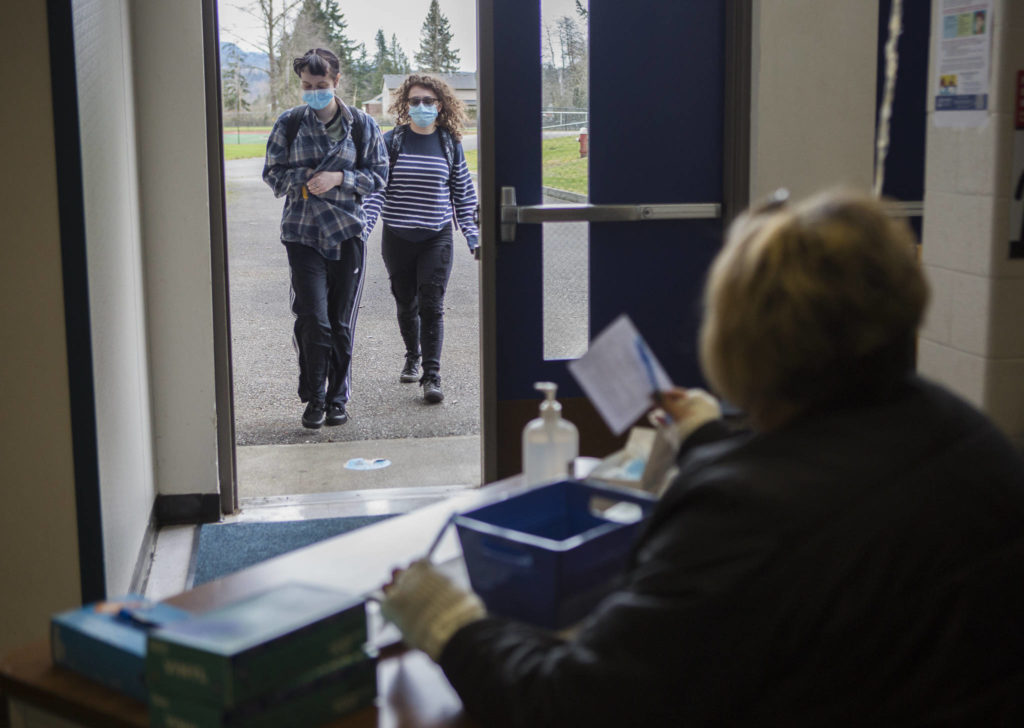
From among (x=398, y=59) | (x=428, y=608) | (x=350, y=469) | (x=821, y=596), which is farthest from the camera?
(x=398, y=59)

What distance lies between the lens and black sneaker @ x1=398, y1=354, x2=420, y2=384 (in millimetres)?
5694

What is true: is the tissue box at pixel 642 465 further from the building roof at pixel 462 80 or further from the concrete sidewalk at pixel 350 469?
the building roof at pixel 462 80

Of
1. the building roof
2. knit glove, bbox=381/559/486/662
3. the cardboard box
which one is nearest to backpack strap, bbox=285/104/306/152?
the building roof

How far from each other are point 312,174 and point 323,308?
21.2 inches

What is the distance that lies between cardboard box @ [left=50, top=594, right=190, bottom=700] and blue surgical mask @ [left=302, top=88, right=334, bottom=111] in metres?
3.40

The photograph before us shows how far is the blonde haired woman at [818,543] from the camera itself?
88cm

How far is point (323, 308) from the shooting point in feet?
14.9

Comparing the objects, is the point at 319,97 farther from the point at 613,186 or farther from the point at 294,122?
the point at 613,186

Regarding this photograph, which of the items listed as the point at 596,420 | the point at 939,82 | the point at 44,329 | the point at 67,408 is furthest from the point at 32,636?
the point at 939,82

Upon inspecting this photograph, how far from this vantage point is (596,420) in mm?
3600

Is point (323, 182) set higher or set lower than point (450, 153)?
lower

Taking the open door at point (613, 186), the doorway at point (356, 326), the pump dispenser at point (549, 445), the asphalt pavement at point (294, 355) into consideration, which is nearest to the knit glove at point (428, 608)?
the pump dispenser at point (549, 445)

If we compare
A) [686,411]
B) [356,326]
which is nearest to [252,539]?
[686,411]

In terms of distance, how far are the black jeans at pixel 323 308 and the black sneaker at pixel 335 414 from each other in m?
0.08
